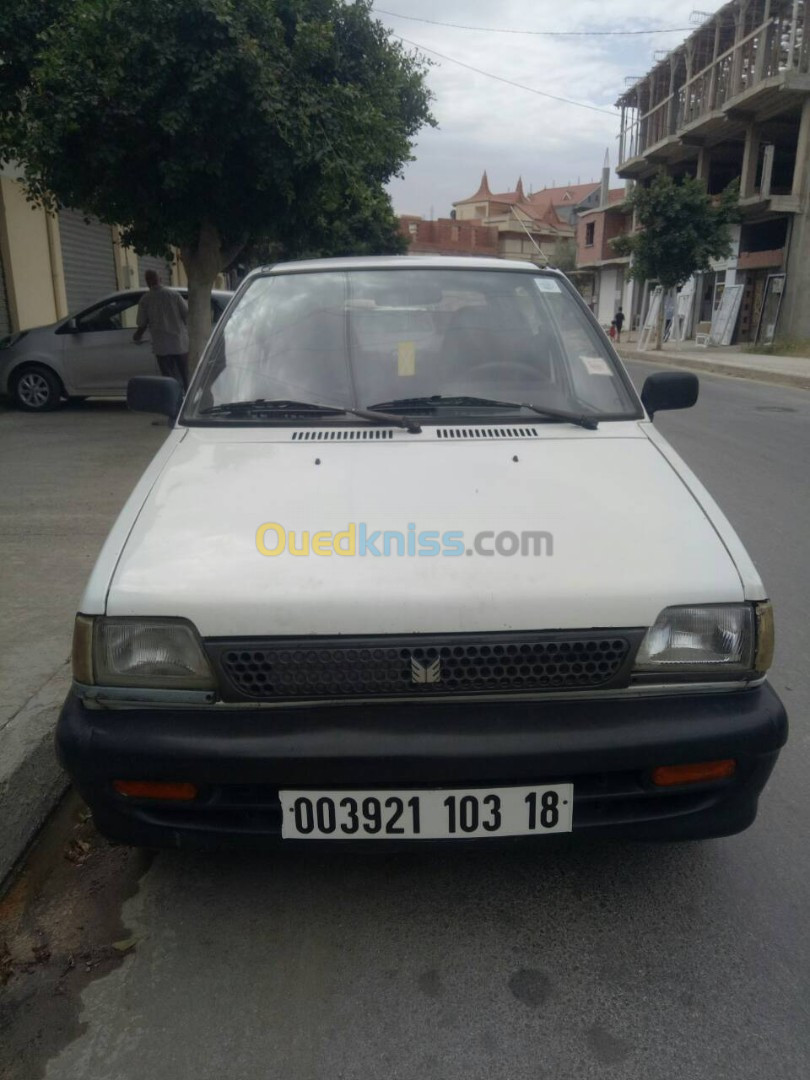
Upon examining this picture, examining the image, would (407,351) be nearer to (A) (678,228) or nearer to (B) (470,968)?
(B) (470,968)

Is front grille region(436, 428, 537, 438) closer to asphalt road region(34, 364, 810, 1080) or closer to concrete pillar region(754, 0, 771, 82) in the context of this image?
asphalt road region(34, 364, 810, 1080)

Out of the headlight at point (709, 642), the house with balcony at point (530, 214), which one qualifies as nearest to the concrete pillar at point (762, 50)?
the headlight at point (709, 642)

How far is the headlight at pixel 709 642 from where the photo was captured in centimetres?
217

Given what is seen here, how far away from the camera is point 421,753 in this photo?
6.76ft

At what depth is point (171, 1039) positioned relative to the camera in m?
2.02

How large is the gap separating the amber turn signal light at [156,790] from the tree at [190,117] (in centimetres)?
815

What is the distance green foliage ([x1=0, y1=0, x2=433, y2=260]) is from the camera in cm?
858

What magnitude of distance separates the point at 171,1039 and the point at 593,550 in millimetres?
1517

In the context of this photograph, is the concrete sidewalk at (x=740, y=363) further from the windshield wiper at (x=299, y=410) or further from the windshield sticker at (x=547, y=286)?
the windshield wiper at (x=299, y=410)

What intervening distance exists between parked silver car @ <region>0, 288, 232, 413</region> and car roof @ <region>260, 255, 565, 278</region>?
322 inches

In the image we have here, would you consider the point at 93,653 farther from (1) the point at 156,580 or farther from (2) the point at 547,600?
(2) the point at 547,600

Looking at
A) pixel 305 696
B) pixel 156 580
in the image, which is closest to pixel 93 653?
pixel 156 580

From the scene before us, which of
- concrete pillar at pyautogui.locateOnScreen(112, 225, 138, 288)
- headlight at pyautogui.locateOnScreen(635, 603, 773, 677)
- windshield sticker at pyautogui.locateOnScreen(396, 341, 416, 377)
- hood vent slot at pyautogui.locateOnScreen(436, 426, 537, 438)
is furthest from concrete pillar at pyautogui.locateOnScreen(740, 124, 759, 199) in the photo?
headlight at pyautogui.locateOnScreen(635, 603, 773, 677)

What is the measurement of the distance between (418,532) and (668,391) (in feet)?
5.41
